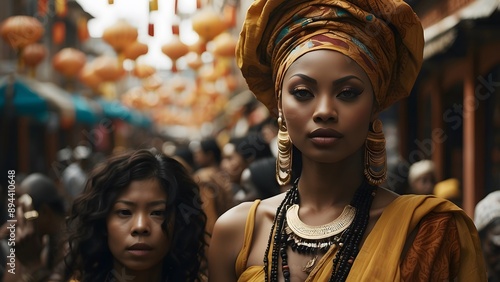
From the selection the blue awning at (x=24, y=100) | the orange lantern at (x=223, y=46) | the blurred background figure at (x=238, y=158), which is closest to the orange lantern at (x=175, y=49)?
the orange lantern at (x=223, y=46)

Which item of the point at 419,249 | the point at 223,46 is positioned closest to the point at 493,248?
the point at 419,249

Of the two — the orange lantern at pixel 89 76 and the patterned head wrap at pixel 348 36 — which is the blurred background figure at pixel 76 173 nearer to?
the orange lantern at pixel 89 76

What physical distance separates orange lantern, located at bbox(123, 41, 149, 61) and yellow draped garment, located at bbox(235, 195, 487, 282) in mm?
9000

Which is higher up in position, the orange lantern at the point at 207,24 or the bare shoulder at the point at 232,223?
the orange lantern at the point at 207,24

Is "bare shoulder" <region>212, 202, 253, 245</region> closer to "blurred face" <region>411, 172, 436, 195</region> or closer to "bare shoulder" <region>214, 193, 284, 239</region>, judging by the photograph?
"bare shoulder" <region>214, 193, 284, 239</region>

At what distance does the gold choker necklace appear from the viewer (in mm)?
3150

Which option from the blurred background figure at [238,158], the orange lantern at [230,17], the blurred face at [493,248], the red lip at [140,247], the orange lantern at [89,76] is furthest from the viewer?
the orange lantern at [89,76]

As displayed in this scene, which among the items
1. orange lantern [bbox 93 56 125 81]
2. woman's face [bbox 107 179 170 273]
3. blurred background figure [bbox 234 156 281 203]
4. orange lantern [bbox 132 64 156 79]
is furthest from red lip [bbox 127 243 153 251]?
orange lantern [bbox 93 56 125 81]

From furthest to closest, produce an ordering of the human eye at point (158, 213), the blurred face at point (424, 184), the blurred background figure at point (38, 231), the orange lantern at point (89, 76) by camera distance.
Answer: the orange lantern at point (89, 76)
the blurred face at point (424, 184)
the blurred background figure at point (38, 231)
the human eye at point (158, 213)

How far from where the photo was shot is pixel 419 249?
305cm

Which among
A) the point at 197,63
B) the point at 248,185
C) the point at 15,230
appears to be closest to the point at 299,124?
the point at 15,230

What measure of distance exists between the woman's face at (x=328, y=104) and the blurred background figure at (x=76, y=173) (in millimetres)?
8405

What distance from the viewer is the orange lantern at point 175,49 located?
40.6 feet

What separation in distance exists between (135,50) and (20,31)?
1.67 m
